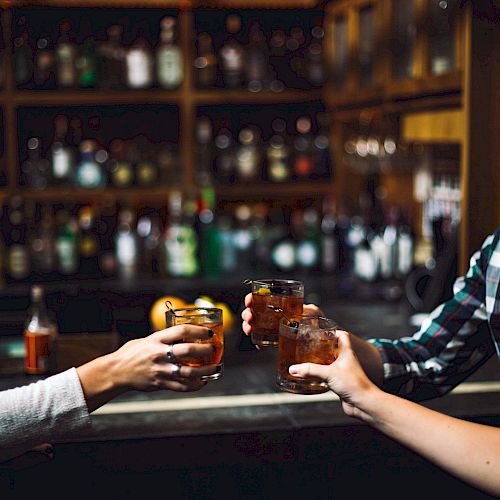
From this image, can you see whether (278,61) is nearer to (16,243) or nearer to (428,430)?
(16,243)

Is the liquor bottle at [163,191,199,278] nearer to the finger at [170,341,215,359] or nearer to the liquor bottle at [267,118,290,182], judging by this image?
the liquor bottle at [267,118,290,182]

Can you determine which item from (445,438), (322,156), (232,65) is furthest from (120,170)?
(445,438)

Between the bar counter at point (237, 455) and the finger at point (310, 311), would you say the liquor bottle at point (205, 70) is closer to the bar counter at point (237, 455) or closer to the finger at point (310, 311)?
the bar counter at point (237, 455)

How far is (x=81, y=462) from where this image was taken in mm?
1689

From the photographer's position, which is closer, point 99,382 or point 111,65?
point 99,382

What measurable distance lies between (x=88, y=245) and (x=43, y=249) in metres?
0.20

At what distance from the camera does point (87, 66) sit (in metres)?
3.90

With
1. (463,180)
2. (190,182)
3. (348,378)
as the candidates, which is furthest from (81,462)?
(190,182)

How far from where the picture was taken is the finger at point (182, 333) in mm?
1315

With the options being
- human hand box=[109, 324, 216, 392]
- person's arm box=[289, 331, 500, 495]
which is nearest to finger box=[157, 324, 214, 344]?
human hand box=[109, 324, 216, 392]

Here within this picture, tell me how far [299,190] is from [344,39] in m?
0.74

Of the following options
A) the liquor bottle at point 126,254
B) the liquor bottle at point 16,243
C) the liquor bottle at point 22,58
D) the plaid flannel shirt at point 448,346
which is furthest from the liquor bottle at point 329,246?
the plaid flannel shirt at point 448,346

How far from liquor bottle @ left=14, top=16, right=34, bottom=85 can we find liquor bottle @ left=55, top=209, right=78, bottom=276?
658 mm

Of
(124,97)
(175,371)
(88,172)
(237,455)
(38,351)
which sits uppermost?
(124,97)
